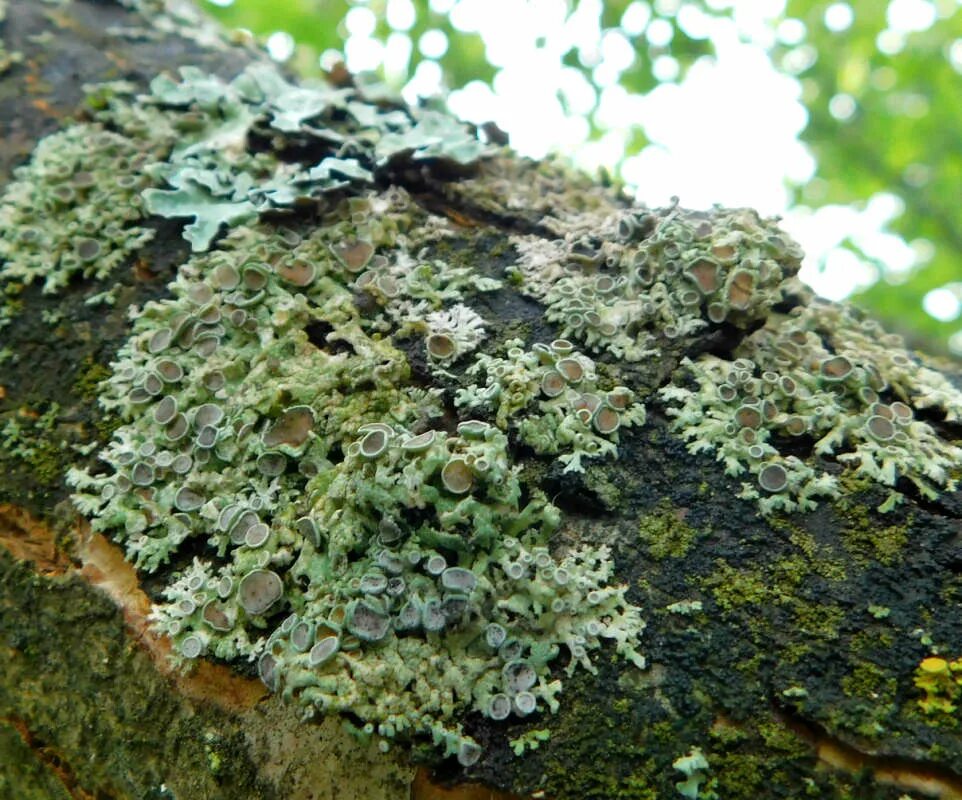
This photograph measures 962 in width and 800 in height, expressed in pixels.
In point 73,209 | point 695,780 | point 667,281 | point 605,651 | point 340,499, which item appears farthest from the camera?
point 73,209

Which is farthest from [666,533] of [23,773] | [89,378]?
[23,773]

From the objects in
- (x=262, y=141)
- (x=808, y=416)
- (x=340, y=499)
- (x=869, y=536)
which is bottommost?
(x=340, y=499)

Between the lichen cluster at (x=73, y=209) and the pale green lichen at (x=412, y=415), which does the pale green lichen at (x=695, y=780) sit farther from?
the lichen cluster at (x=73, y=209)

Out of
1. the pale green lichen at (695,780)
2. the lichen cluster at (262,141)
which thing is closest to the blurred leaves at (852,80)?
the lichen cluster at (262,141)

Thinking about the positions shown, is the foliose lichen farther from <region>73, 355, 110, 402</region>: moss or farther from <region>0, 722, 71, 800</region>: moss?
<region>0, 722, 71, 800</region>: moss

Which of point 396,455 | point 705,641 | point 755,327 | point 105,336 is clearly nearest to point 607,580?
point 705,641

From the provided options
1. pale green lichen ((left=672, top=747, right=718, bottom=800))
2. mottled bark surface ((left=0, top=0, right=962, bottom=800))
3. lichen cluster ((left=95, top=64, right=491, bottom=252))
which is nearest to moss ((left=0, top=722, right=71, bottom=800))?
mottled bark surface ((left=0, top=0, right=962, bottom=800))

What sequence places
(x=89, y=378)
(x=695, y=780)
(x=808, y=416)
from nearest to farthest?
(x=695, y=780)
(x=808, y=416)
(x=89, y=378)

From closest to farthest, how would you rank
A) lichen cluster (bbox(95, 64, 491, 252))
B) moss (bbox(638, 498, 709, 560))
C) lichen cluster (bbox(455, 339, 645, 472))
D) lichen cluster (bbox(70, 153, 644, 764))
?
1. lichen cluster (bbox(70, 153, 644, 764))
2. moss (bbox(638, 498, 709, 560))
3. lichen cluster (bbox(455, 339, 645, 472))
4. lichen cluster (bbox(95, 64, 491, 252))

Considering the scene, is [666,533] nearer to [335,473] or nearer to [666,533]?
[666,533]

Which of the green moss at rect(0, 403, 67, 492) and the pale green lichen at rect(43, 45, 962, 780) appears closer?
the pale green lichen at rect(43, 45, 962, 780)
